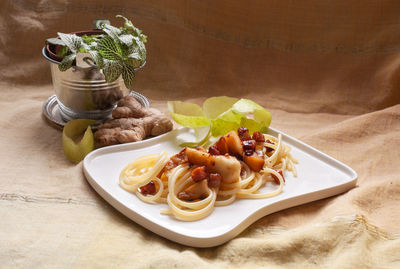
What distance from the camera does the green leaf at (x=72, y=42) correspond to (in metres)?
2.99

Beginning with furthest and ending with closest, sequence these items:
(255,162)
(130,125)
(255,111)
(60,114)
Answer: (60,114), (255,111), (130,125), (255,162)

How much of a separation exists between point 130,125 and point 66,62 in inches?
22.1

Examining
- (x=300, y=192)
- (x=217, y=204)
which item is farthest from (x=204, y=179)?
(x=300, y=192)

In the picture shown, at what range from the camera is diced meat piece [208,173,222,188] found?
2.53 metres

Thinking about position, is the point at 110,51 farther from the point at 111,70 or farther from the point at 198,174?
the point at 198,174

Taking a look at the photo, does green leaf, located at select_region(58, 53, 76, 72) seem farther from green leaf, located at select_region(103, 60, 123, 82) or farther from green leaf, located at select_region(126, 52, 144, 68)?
A: green leaf, located at select_region(126, 52, 144, 68)

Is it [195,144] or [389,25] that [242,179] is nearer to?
[195,144]

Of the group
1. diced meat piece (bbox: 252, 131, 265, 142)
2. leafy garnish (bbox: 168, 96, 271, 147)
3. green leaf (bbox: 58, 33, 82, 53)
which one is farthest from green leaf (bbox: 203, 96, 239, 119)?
green leaf (bbox: 58, 33, 82, 53)

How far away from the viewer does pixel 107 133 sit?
121 inches

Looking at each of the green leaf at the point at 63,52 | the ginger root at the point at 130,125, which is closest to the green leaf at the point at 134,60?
the ginger root at the point at 130,125

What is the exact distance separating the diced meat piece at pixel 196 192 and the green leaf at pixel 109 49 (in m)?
1.04

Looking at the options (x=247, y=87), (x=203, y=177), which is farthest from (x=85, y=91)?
(x=247, y=87)

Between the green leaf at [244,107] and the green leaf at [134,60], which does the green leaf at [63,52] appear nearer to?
the green leaf at [134,60]

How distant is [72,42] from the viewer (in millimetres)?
3018
